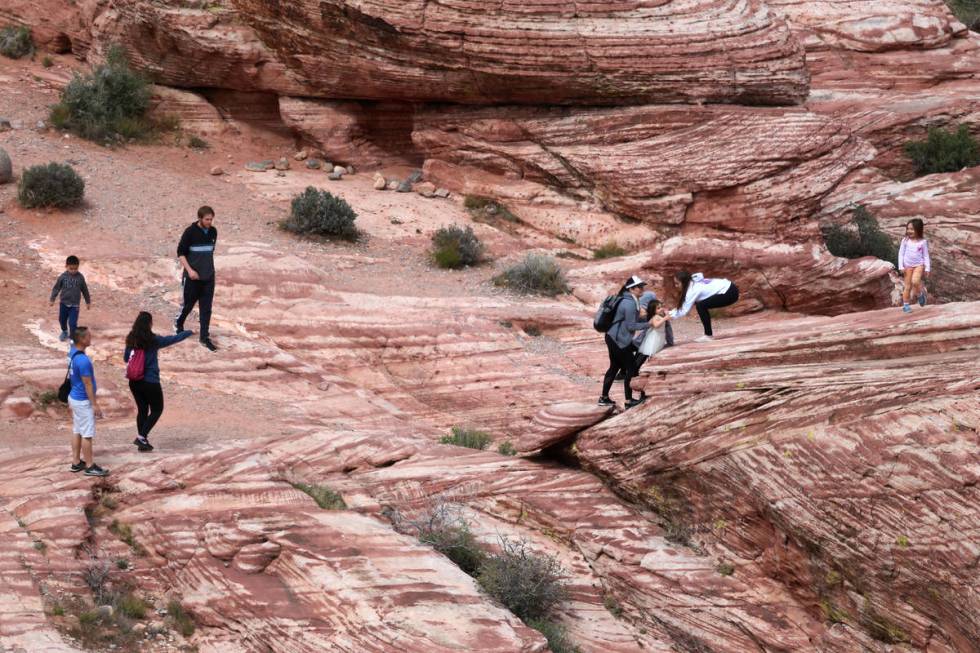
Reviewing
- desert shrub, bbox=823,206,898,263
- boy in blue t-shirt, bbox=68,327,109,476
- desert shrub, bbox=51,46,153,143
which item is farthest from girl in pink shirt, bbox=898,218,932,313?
desert shrub, bbox=51,46,153,143

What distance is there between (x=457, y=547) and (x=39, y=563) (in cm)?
381

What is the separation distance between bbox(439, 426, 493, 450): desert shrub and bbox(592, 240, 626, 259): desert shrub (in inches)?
280

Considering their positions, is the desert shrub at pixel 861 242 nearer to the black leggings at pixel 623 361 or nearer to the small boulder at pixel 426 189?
the small boulder at pixel 426 189

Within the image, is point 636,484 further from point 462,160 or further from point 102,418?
point 462,160

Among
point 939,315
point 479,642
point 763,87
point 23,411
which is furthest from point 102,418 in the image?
point 763,87

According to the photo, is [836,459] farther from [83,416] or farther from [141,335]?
[83,416]

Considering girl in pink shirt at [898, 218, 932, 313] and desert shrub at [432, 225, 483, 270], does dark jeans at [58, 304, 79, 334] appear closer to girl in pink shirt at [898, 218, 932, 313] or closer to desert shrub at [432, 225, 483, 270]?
desert shrub at [432, 225, 483, 270]

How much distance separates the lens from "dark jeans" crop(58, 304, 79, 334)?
47.2 ft

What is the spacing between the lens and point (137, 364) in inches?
451

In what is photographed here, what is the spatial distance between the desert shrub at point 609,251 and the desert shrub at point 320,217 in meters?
4.44

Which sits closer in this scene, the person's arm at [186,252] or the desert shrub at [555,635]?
the desert shrub at [555,635]

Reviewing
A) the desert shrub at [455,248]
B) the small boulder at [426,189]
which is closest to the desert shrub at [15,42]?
the small boulder at [426,189]

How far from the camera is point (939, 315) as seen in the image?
446 inches

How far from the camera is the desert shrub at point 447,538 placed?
11.3 metres
